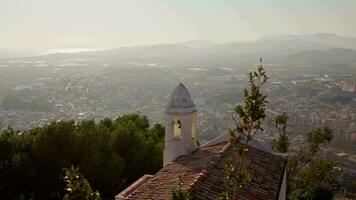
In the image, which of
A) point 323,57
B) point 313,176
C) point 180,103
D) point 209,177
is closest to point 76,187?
point 209,177

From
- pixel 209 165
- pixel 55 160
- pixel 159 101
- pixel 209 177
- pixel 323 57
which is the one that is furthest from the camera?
pixel 323 57

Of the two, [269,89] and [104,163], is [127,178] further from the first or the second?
[269,89]

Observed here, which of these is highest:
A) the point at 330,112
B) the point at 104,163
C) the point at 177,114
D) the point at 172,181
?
the point at 177,114

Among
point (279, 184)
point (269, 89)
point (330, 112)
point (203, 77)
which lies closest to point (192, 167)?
point (279, 184)

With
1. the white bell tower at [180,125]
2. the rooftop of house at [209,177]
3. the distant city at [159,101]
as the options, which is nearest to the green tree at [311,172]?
the rooftop of house at [209,177]

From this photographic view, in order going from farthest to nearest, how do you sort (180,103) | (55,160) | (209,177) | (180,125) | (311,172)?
(311,172)
(55,160)
(180,125)
(180,103)
(209,177)

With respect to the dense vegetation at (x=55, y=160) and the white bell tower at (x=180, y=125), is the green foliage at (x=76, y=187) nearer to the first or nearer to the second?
the white bell tower at (x=180, y=125)

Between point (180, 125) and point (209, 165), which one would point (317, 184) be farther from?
point (209, 165)
